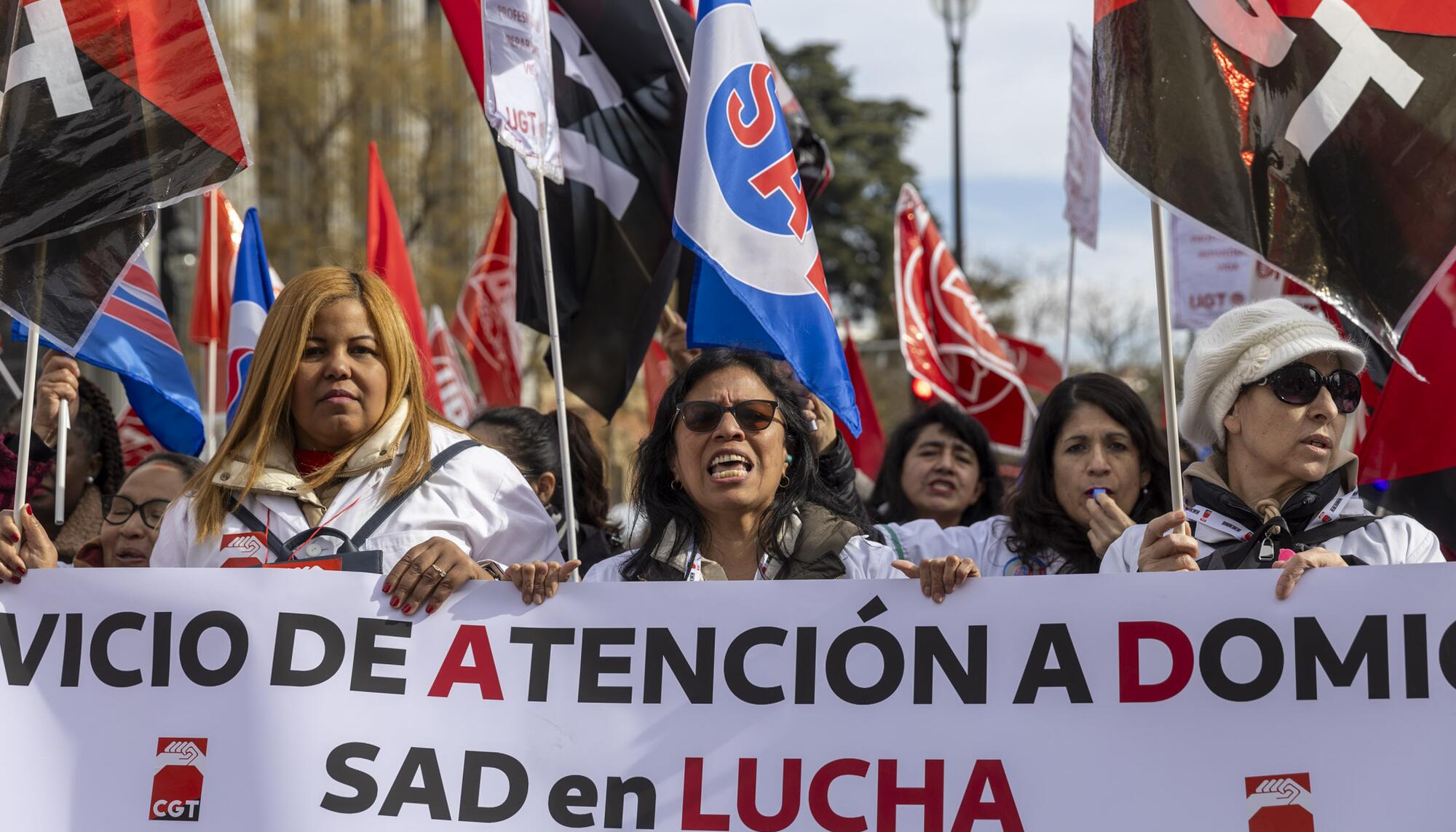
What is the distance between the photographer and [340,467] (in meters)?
3.47

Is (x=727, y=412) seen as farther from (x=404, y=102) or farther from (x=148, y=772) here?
(x=404, y=102)

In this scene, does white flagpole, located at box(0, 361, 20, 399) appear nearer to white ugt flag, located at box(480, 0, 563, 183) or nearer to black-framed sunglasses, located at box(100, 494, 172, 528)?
black-framed sunglasses, located at box(100, 494, 172, 528)

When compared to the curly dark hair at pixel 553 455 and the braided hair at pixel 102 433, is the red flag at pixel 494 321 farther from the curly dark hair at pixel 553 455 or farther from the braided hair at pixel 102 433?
the braided hair at pixel 102 433

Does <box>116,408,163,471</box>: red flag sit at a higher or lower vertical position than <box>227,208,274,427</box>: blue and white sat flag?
lower

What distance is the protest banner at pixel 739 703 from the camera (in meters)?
2.93

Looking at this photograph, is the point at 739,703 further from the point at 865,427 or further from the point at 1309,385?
the point at 865,427

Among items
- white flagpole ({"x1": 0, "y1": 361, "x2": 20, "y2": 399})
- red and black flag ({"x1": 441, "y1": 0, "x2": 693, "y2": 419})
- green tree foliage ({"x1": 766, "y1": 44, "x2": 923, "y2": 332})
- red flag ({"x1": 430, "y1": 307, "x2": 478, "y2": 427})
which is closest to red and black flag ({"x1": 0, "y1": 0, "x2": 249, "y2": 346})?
red and black flag ({"x1": 441, "y1": 0, "x2": 693, "y2": 419})

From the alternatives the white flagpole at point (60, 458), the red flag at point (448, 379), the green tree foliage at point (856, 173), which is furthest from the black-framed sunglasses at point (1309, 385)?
the green tree foliage at point (856, 173)

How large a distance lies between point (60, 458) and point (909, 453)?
9.21 feet

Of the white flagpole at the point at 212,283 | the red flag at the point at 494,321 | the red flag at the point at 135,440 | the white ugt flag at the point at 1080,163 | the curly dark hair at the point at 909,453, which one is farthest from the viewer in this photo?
the red flag at the point at 494,321

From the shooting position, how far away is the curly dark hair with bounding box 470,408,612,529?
5.10 metres

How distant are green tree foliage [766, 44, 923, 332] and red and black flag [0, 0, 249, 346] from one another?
37.1 meters

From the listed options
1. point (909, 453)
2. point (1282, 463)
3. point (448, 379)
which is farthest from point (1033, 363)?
point (1282, 463)

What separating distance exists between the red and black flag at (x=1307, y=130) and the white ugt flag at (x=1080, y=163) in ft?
15.7
